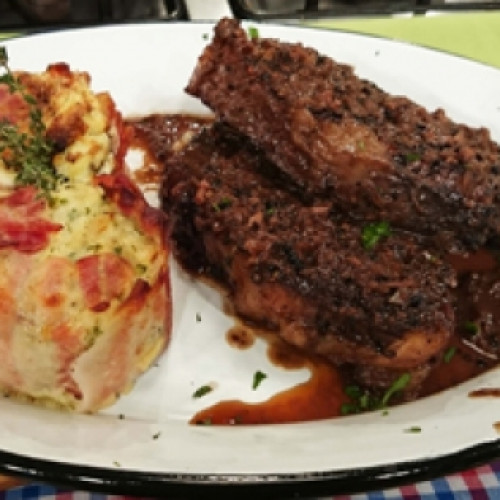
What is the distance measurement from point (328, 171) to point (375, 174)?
173 millimetres

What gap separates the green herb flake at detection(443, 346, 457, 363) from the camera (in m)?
2.64

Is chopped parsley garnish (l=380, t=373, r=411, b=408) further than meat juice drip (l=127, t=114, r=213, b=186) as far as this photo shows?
No

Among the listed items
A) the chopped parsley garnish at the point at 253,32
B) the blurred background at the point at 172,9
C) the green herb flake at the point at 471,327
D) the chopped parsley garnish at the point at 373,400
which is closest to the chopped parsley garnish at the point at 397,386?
the chopped parsley garnish at the point at 373,400

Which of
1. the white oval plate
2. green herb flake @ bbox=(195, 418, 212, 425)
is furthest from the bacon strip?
green herb flake @ bbox=(195, 418, 212, 425)

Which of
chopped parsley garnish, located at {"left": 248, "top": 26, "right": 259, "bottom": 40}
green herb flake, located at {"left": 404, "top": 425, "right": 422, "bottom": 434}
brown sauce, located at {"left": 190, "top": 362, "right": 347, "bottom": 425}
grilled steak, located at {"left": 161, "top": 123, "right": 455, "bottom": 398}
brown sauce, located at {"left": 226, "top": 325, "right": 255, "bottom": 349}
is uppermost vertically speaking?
chopped parsley garnish, located at {"left": 248, "top": 26, "right": 259, "bottom": 40}

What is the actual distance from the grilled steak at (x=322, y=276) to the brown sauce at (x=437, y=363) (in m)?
0.07

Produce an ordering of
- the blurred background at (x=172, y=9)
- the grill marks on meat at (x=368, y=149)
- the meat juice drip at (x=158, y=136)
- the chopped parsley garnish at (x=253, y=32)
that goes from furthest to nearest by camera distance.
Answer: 1. the blurred background at (x=172, y=9)
2. the chopped parsley garnish at (x=253, y=32)
3. the meat juice drip at (x=158, y=136)
4. the grill marks on meat at (x=368, y=149)

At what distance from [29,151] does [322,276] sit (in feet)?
3.73

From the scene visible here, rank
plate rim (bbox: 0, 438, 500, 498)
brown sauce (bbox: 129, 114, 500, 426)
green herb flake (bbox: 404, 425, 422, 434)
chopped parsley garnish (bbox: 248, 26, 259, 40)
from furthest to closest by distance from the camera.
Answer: chopped parsley garnish (bbox: 248, 26, 259, 40) < brown sauce (bbox: 129, 114, 500, 426) < green herb flake (bbox: 404, 425, 422, 434) < plate rim (bbox: 0, 438, 500, 498)

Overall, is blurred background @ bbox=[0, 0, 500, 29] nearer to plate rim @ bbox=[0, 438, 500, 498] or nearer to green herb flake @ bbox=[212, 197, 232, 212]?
green herb flake @ bbox=[212, 197, 232, 212]

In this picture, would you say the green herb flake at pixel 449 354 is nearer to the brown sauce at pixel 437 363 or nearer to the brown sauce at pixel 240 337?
the brown sauce at pixel 437 363

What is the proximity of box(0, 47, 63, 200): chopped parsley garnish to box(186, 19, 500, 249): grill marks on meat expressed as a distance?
2.42ft

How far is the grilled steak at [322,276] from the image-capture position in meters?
2.47

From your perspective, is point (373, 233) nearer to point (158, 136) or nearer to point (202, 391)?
point (202, 391)
